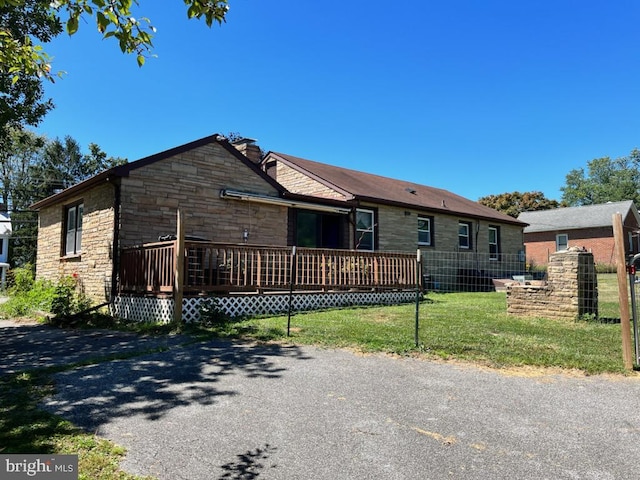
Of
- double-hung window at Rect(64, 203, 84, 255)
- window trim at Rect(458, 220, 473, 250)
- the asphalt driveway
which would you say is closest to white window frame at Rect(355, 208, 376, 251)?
window trim at Rect(458, 220, 473, 250)

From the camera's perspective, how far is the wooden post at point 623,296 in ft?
18.0

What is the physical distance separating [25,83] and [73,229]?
4.50m

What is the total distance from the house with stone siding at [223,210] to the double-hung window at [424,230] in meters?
0.04

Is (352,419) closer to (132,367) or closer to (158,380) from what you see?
(158,380)

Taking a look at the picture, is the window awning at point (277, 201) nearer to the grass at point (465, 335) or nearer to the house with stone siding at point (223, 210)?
the house with stone siding at point (223, 210)

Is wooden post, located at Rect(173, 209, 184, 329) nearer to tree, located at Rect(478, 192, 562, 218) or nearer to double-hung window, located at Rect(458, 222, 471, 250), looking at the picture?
double-hung window, located at Rect(458, 222, 471, 250)

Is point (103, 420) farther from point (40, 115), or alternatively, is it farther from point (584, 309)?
point (40, 115)

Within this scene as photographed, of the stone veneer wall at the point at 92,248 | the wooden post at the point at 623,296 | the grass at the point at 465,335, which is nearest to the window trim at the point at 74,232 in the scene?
the stone veneer wall at the point at 92,248

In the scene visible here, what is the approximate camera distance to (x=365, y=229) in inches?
671

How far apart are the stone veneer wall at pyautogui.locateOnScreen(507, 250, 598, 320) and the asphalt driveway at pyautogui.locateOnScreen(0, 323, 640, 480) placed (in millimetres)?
4483

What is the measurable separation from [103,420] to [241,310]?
20.6 ft

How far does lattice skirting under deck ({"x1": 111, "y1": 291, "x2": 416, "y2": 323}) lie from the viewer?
9.36 meters

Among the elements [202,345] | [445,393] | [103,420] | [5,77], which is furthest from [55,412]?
[5,77]

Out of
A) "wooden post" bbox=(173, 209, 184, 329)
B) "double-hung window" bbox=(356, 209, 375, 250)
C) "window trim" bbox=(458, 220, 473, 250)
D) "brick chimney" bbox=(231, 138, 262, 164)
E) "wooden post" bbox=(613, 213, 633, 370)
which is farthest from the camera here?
"window trim" bbox=(458, 220, 473, 250)
